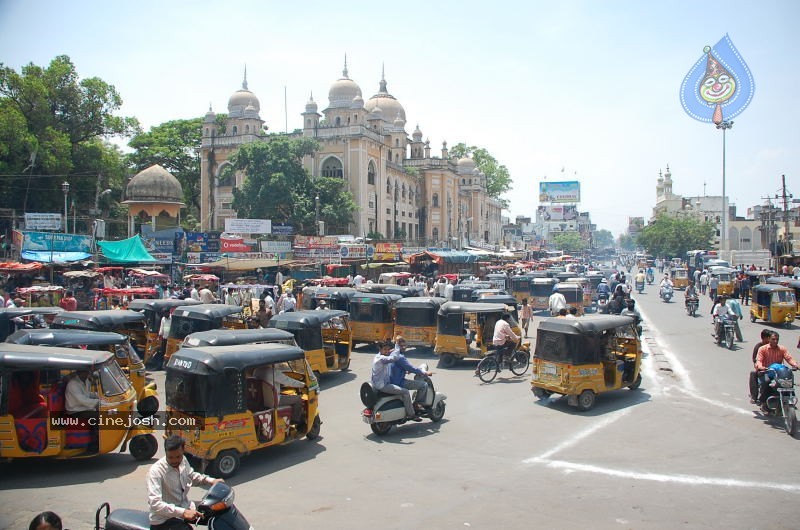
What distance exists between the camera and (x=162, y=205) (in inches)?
1398

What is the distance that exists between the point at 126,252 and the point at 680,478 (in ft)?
87.5

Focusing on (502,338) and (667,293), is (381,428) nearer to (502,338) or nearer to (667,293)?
(502,338)

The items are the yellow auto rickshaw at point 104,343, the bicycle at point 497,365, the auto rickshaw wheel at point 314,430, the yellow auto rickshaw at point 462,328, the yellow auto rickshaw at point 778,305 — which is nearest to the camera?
the auto rickshaw wheel at point 314,430

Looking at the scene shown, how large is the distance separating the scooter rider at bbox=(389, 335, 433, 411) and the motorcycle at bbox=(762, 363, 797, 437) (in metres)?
5.32

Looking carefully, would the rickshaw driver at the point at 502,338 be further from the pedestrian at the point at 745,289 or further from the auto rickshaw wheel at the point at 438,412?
the pedestrian at the point at 745,289

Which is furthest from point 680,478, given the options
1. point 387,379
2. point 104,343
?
point 104,343

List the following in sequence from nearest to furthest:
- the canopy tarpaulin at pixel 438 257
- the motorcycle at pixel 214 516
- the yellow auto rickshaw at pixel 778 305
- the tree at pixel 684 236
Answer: the motorcycle at pixel 214 516 → the yellow auto rickshaw at pixel 778 305 → the canopy tarpaulin at pixel 438 257 → the tree at pixel 684 236

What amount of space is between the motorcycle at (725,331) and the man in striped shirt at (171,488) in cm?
1612

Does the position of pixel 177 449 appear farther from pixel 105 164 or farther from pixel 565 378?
pixel 105 164

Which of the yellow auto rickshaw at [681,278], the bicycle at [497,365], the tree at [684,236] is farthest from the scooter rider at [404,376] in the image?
the tree at [684,236]

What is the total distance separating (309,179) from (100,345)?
39.8 meters

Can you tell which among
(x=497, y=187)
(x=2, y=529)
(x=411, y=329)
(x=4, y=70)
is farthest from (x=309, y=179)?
(x=497, y=187)

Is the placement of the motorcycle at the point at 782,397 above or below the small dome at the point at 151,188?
below

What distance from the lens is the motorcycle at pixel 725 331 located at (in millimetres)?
16733
